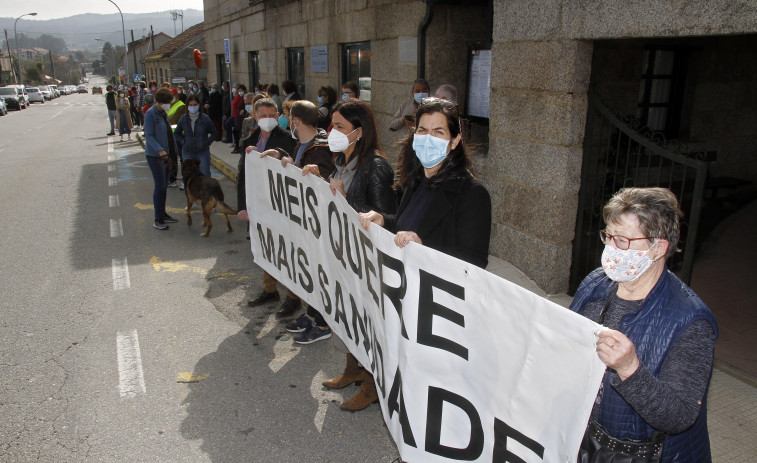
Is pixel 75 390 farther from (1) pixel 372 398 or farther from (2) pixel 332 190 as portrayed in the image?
(2) pixel 332 190

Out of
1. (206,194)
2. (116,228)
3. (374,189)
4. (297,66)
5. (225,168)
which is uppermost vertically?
(297,66)

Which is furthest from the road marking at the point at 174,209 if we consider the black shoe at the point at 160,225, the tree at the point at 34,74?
the tree at the point at 34,74

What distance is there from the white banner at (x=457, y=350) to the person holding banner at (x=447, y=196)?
0.27 metres

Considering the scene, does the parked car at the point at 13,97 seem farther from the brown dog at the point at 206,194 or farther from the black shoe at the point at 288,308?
the black shoe at the point at 288,308

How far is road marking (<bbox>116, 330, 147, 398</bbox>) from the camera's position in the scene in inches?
165

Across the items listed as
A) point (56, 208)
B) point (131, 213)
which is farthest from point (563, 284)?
point (56, 208)

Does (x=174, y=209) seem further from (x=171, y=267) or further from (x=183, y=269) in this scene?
(x=183, y=269)

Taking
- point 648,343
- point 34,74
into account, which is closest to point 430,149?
point 648,343

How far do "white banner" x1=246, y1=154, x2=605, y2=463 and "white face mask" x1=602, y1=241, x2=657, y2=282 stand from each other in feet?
0.88

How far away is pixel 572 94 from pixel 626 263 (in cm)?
359

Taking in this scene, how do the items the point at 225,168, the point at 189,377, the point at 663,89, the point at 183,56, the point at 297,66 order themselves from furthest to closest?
the point at 183,56
the point at 297,66
the point at 225,168
the point at 663,89
the point at 189,377

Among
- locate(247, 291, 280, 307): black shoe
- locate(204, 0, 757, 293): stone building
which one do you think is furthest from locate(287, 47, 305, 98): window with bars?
locate(247, 291, 280, 307): black shoe

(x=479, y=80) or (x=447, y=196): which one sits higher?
(x=479, y=80)

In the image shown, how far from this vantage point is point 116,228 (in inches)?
340
